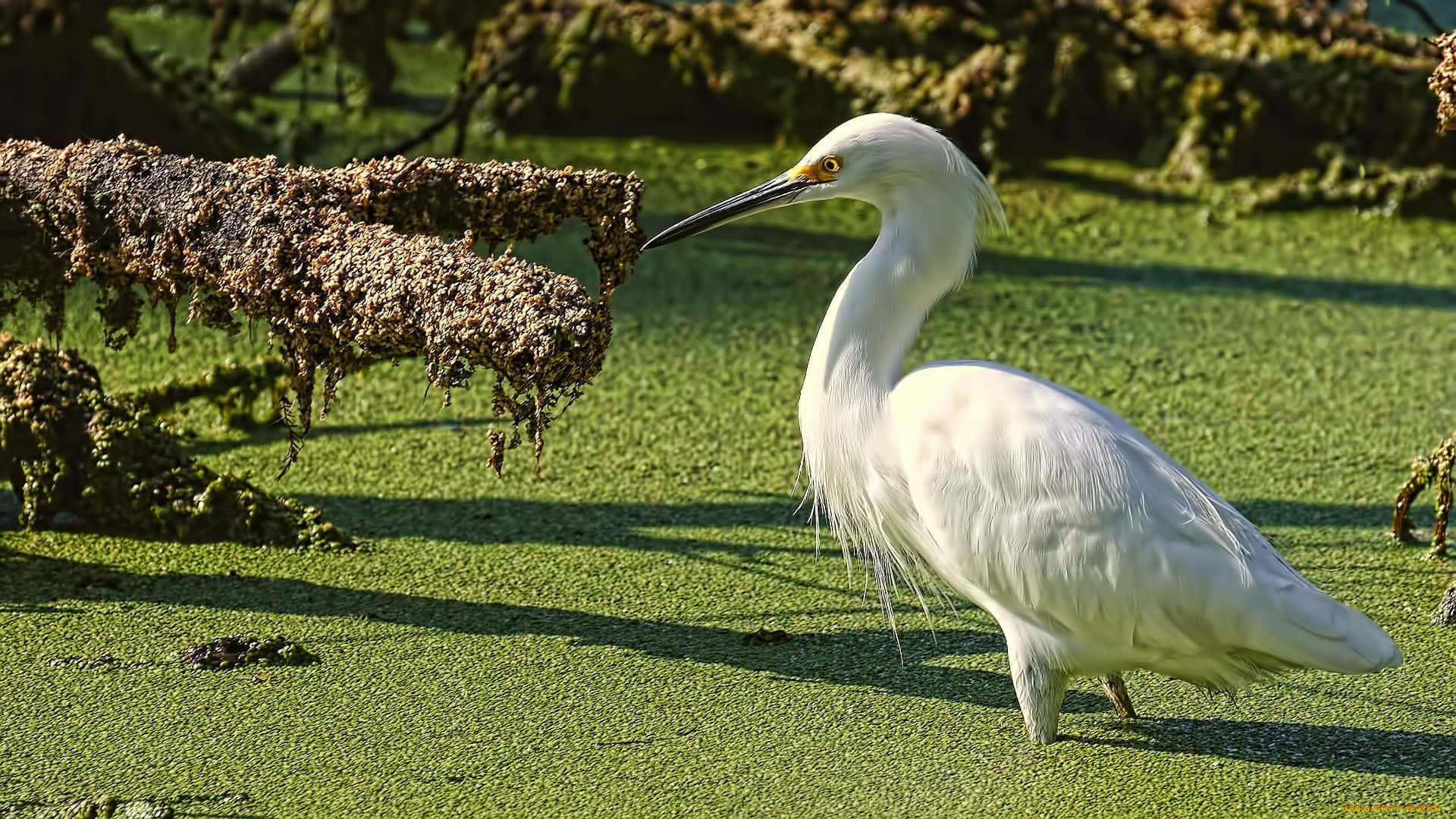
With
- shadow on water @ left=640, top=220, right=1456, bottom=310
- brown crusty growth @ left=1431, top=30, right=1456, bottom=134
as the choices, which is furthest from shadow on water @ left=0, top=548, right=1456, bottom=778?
shadow on water @ left=640, top=220, right=1456, bottom=310

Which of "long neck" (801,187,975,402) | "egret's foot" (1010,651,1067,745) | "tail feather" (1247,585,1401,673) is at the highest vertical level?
"long neck" (801,187,975,402)

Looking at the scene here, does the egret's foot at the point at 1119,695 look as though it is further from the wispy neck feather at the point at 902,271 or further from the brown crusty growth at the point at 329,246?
the brown crusty growth at the point at 329,246

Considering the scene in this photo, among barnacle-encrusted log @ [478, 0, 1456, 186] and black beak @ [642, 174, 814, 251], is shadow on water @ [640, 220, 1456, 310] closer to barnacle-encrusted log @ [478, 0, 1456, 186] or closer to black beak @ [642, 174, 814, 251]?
barnacle-encrusted log @ [478, 0, 1456, 186]

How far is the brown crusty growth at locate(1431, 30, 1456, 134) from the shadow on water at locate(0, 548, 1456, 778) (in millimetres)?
797

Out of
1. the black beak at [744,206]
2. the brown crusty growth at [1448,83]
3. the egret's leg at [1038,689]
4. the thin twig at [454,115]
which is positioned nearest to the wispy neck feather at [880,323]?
the black beak at [744,206]

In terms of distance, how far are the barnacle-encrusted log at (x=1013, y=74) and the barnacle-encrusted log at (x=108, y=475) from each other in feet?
7.85

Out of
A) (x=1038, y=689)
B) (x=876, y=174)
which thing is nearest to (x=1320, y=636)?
(x=1038, y=689)

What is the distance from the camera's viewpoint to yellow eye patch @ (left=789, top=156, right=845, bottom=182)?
89.7 inches

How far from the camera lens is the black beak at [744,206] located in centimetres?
231

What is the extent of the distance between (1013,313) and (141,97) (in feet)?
8.09

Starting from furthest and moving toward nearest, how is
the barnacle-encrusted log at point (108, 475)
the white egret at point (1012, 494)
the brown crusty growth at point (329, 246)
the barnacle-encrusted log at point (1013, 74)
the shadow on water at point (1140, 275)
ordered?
the barnacle-encrusted log at point (1013, 74) < the shadow on water at point (1140, 275) < the barnacle-encrusted log at point (108, 475) < the white egret at point (1012, 494) < the brown crusty growth at point (329, 246)

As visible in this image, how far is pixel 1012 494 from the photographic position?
2105 millimetres

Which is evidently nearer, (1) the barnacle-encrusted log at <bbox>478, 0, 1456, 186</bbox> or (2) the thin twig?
(2) the thin twig

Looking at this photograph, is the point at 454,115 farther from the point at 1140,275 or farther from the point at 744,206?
the point at 744,206
